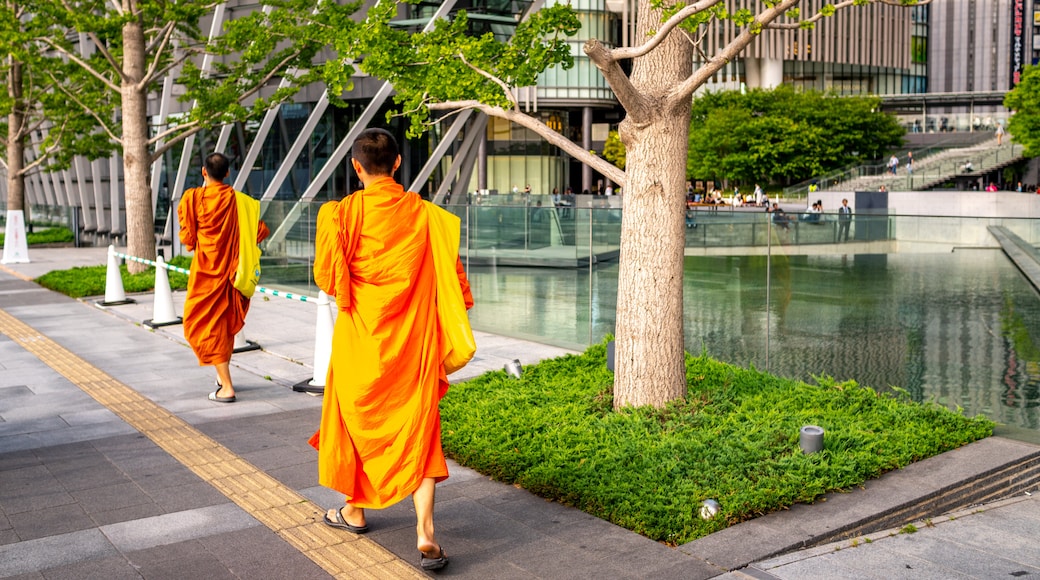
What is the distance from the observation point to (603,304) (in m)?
11.9

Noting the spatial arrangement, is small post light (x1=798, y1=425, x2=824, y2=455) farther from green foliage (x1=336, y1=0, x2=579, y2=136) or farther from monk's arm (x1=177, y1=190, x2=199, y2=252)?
monk's arm (x1=177, y1=190, x2=199, y2=252)

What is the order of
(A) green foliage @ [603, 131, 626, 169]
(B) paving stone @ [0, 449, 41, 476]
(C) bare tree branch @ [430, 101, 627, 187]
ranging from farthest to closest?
(A) green foliage @ [603, 131, 626, 169] < (C) bare tree branch @ [430, 101, 627, 187] < (B) paving stone @ [0, 449, 41, 476]

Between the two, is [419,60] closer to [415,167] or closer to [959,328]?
[959,328]

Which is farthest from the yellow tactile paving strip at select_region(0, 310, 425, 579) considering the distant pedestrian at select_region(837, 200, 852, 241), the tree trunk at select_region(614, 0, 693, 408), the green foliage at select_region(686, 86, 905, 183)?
the green foliage at select_region(686, 86, 905, 183)

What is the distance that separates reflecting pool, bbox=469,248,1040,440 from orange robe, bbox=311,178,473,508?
456cm

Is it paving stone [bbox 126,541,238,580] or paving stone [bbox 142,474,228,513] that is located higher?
paving stone [bbox 142,474,228,513]

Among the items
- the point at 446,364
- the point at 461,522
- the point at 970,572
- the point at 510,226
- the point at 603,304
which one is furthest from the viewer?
the point at 510,226

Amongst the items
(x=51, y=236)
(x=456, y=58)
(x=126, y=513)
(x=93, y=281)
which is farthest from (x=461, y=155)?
(x=126, y=513)

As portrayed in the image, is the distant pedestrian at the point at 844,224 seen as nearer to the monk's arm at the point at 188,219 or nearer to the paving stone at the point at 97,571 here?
the monk's arm at the point at 188,219

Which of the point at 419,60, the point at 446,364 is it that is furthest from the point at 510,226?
the point at 446,364

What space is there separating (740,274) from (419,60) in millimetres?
3887

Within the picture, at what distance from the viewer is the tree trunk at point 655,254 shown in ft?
23.9

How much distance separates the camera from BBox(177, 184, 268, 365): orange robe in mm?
8719

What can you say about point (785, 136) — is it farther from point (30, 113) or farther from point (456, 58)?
point (456, 58)
